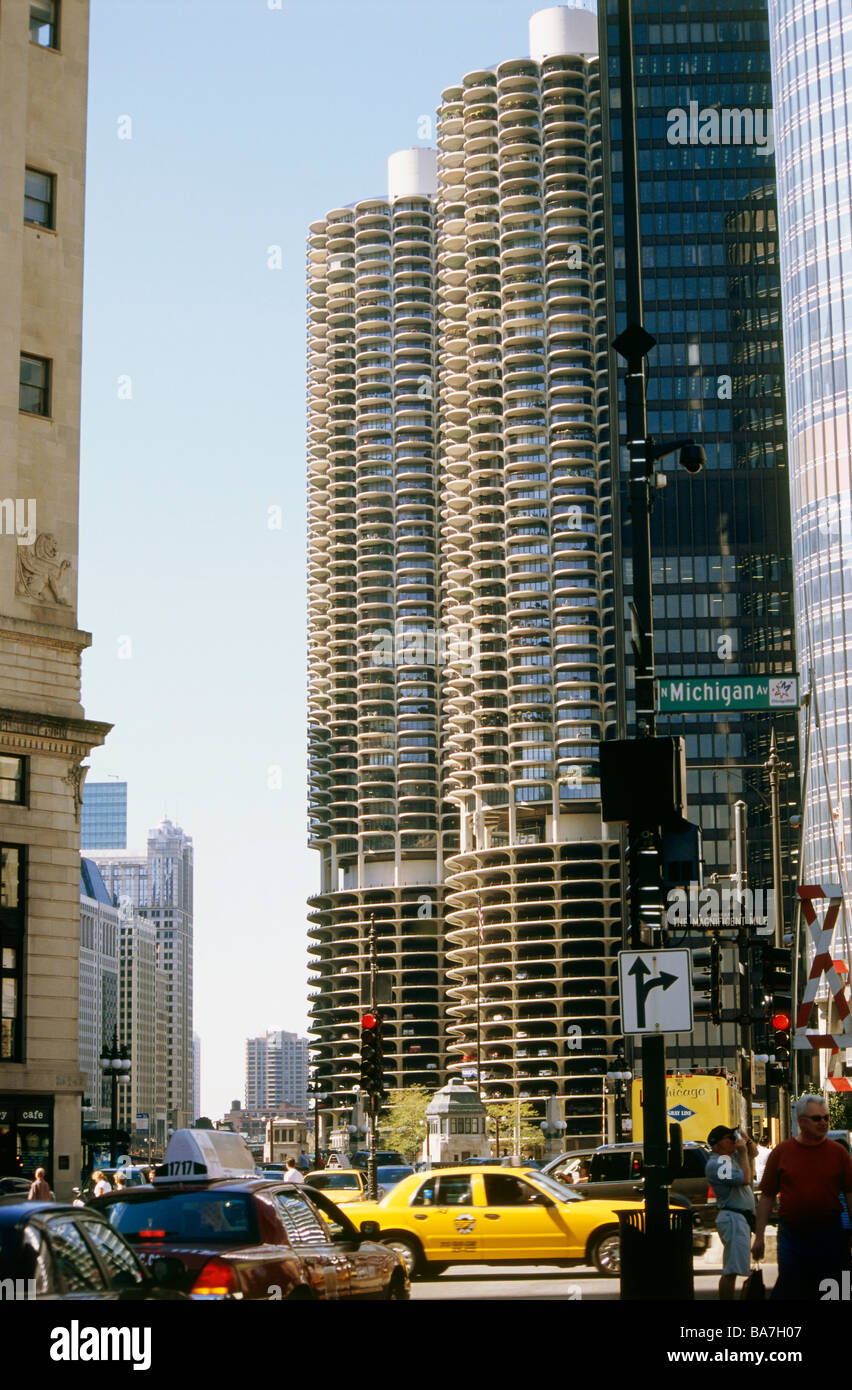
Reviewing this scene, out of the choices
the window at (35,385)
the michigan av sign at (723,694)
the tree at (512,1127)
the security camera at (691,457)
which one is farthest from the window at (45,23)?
the tree at (512,1127)

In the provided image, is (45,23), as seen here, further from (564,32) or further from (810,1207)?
(564,32)

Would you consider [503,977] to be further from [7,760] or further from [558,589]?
[7,760]

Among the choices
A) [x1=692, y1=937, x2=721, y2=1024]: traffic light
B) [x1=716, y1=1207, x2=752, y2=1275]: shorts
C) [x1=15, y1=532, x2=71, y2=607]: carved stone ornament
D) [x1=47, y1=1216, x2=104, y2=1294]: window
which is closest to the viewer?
[x1=47, y1=1216, x2=104, y2=1294]: window

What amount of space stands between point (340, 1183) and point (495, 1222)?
14.2m

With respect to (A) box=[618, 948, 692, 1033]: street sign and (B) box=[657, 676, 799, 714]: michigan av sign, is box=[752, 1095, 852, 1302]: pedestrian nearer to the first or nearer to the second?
(A) box=[618, 948, 692, 1033]: street sign

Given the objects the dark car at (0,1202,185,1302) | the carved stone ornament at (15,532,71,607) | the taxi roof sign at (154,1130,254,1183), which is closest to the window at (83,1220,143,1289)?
the dark car at (0,1202,185,1302)

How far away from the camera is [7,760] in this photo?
3800 centimetres

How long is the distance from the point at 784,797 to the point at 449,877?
57.0 metres

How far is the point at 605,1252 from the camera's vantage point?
2425 cm

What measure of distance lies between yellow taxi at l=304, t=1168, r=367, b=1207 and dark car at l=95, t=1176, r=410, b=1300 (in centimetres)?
2063

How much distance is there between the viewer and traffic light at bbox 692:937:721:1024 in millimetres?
19203

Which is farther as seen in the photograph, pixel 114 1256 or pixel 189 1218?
pixel 189 1218


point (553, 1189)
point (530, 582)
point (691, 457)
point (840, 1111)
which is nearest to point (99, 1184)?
point (553, 1189)
